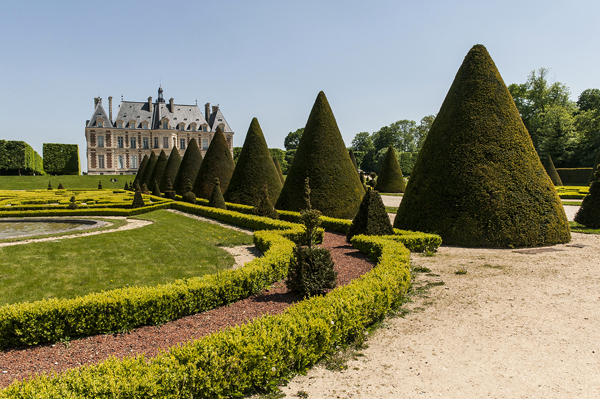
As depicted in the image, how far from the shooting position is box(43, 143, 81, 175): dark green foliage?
64.5 m

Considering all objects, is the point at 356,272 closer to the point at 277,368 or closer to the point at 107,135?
the point at 277,368

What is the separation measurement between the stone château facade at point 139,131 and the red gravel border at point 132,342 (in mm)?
70891

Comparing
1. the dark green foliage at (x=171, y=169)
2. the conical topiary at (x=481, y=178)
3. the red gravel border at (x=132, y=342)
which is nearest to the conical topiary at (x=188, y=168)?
the dark green foliage at (x=171, y=169)

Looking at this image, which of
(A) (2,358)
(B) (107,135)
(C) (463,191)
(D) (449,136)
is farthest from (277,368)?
(B) (107,135)

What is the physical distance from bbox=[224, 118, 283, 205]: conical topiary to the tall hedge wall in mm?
50994

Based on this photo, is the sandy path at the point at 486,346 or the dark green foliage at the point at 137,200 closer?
the sandy path at the point at 486,346

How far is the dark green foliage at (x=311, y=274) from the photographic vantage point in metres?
6.49

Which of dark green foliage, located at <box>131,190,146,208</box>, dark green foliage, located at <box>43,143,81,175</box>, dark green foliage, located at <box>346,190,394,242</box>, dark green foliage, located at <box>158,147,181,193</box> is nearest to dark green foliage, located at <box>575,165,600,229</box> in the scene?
dark green foliage, located at <box>346,190,394,242</box>

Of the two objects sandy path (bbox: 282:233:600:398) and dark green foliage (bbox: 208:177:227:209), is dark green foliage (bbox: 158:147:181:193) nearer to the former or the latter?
dark green foliage (bbox: 208:177:227:209)

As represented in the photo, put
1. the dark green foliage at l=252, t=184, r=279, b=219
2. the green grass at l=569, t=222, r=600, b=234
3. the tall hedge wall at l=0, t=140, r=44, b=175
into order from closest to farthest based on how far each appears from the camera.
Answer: the green grass at l=569, t=222, r=600, b=234, the dark green foliage at l=252, t=184, r=279, b=219, the tall hedge wall at l=0, t=140, r=44, b=175

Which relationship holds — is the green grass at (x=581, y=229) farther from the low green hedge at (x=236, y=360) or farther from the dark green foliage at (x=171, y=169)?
the dark green foliage at (x=171, y=169)

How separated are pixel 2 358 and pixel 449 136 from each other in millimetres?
12134

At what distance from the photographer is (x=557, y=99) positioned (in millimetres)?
57875

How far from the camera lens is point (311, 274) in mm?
6566
